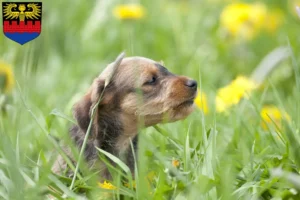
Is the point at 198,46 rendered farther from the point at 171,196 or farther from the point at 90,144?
the point at 171,196

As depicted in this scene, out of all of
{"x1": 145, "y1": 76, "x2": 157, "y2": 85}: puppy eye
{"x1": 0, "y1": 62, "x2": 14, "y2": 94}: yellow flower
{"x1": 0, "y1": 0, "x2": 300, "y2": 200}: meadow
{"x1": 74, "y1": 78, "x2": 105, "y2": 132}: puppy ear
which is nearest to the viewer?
{"x1": 0, "y1": 0, "x2": 300, "y2": 200}: meadow

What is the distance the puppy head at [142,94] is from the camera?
371 centimetres

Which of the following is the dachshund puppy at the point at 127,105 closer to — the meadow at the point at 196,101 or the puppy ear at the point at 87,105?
the puppy ear at the point at 87,105

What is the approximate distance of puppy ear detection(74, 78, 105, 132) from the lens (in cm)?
363

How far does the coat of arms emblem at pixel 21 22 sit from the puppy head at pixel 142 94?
0.46 metres

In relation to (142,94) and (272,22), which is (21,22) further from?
(272,22)

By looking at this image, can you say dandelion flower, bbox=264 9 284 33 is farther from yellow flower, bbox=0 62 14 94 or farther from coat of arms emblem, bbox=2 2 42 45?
coat of arms emblem, bbox=2 2 42 45

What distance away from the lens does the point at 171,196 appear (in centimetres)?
301

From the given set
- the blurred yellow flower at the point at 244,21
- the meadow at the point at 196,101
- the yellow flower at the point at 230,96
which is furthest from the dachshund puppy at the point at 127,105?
the blurred yellow flower at the point at 244,21

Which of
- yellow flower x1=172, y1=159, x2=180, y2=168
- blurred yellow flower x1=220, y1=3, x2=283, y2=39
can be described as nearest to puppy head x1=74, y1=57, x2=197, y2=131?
yellow flower x1=172, y1=159, x2=180, y2=168

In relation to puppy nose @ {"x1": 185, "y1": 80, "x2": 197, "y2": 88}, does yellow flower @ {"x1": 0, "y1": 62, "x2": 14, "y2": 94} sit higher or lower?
lower

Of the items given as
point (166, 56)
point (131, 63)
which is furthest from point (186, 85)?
point (166, 56)

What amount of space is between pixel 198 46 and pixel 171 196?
3.84 meters

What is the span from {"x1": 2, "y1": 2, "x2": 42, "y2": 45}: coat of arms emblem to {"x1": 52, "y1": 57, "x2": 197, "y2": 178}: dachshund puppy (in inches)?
18.0
